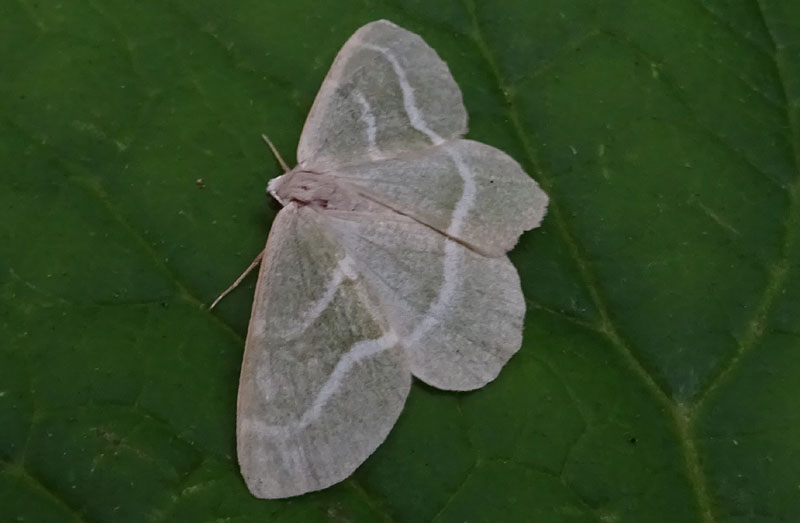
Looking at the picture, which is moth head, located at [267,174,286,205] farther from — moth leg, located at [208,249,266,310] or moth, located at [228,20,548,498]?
moth leg, located at [208,249,266,310]

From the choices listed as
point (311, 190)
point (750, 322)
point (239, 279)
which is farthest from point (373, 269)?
point (750, 322)

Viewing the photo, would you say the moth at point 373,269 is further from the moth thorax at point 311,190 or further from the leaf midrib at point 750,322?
the leaf midrib at point 750,322

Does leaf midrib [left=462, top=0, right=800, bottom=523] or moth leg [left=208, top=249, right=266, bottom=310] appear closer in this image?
leaf midrib [left=462, top=0, right=800, bottom=523]

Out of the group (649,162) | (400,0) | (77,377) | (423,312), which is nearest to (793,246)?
(649,162)

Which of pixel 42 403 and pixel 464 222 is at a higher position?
pixel 464 222

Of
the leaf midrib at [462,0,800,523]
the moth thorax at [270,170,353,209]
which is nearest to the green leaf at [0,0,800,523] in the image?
the leaf midrib at [462,0,800,523]

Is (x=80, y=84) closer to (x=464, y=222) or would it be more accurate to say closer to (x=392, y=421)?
(x=464, y=222)

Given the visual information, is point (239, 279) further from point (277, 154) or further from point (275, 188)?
point (277, 154)
